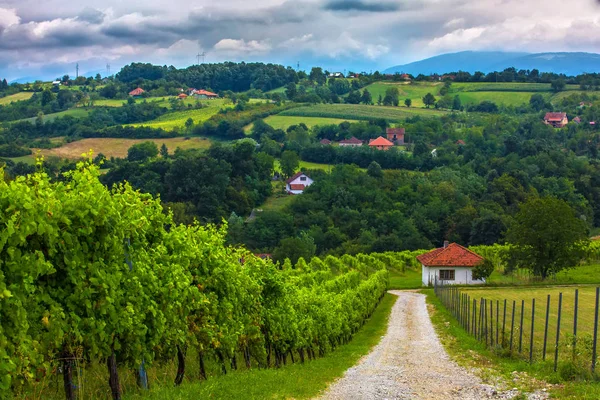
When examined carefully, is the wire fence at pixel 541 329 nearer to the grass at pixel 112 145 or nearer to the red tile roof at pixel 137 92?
the grass at pixel 112 145

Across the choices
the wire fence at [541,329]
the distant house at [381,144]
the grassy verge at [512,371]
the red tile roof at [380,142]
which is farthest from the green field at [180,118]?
the grassy verge at [512,371]

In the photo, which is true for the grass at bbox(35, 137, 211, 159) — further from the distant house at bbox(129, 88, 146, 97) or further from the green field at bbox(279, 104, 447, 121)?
the distant house at bbox(129, 88, 146, 97)

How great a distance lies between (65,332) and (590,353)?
922 cm

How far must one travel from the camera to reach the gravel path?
12680 millimetres

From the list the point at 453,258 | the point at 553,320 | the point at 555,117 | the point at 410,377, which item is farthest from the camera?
the point at 555,117

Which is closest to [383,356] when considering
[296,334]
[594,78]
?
[296,334]

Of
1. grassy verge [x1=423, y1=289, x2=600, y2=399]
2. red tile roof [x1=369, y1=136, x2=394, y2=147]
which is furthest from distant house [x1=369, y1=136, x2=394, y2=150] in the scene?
grassy verge [x1=423, y1=289, x2=600, y2=399]

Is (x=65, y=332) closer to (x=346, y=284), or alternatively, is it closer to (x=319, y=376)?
(x=319, y=376)

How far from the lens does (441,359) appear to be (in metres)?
18.4

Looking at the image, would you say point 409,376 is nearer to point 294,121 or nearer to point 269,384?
point 269,384

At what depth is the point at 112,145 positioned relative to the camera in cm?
12462

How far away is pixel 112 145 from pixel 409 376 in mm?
115607

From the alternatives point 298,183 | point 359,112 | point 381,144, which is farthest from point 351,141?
point 298,183

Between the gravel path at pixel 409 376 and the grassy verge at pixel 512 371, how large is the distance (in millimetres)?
367
